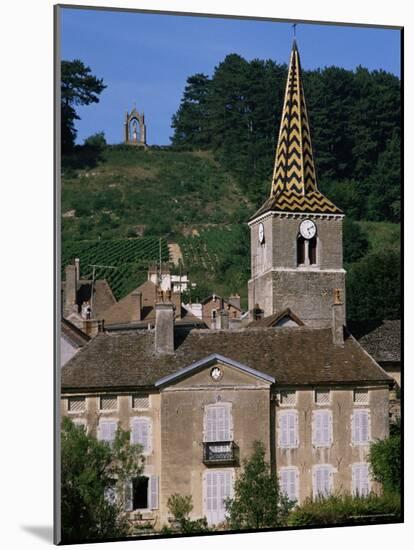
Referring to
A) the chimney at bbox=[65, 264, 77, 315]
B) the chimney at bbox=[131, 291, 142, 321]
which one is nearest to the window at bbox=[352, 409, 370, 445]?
the chimney at bbox=[131, 291, 142, 321]

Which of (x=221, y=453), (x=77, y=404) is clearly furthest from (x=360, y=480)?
(x=77, y=404)

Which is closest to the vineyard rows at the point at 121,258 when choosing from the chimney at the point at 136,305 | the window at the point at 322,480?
the chimney at the point at 136,305

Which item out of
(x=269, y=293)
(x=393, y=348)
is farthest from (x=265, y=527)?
(x=269, y=293)

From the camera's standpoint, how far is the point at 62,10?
2456 cm

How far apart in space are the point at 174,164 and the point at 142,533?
840 centimetres

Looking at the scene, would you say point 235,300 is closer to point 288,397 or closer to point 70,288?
point 288,397

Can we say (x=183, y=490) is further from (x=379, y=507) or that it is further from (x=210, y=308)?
(x=210, y=308)

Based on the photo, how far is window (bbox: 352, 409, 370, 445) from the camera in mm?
28859

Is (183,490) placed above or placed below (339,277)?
below

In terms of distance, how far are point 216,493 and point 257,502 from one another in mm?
879

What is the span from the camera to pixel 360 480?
28109mm

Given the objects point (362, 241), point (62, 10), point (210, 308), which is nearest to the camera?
point (62, 10)

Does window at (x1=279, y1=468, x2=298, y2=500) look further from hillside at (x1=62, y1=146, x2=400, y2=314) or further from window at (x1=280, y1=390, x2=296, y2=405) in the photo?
hillside at (x1=62, y1=146, x2=400, y2=314)

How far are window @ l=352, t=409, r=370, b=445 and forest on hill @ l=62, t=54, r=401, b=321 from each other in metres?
2.11
